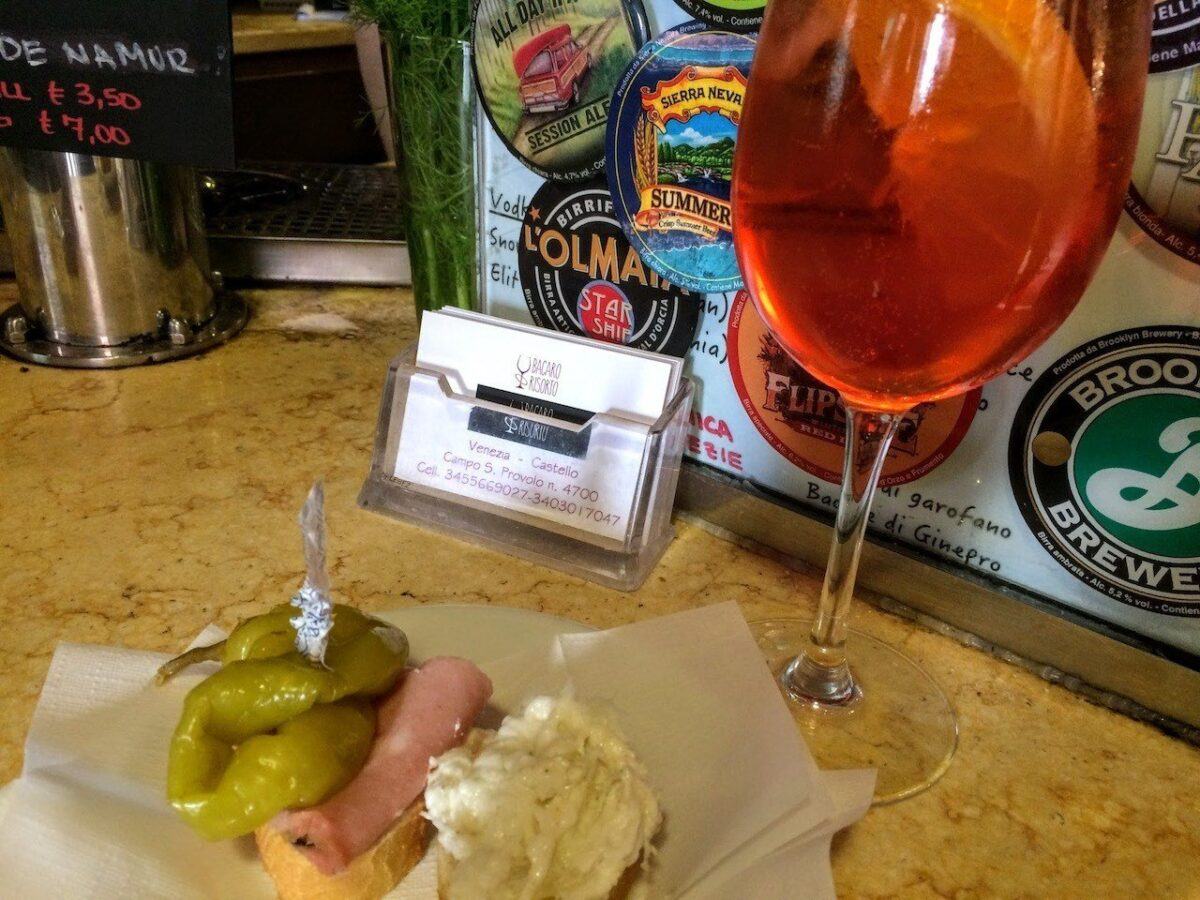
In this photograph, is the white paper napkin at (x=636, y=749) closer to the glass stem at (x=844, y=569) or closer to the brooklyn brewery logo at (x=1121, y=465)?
the glass stem at (x=844, y=569)

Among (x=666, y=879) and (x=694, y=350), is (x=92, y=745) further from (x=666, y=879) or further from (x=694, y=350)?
(x=694, y=350)

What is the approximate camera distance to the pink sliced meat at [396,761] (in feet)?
1.55

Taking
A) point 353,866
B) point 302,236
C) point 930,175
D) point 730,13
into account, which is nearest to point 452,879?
point 353,866

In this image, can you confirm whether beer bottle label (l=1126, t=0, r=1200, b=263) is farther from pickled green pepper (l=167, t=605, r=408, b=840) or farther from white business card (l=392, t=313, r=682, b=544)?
pickled green pepper (l=167, t=605, r=408, b=840)

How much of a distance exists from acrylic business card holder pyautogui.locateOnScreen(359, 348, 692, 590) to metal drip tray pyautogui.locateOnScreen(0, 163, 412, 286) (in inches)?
15.9

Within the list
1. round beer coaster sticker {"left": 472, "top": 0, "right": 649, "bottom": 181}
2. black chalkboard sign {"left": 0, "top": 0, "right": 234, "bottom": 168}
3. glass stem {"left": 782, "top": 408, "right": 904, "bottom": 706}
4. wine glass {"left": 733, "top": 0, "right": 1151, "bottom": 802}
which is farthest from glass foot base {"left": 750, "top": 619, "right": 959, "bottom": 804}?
black chalkboard sign {"left": 0, "top": 0, "right": 234, "bottom": 168}

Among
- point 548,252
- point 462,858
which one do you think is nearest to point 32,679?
point 462,858

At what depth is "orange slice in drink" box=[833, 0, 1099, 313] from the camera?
0.39 m

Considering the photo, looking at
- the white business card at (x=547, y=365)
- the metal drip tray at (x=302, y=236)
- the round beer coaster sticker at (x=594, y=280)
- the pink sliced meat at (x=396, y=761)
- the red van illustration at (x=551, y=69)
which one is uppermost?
the red van illustration at (x=551, y=69)

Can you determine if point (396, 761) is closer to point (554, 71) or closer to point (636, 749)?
point (636, 749)

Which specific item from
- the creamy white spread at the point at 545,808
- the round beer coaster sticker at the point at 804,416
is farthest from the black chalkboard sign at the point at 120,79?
the creamy white spread at the point at 545,808

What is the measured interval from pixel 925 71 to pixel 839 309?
11 cm

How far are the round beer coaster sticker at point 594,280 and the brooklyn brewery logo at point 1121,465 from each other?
0.81ft

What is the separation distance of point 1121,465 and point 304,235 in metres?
0.89
